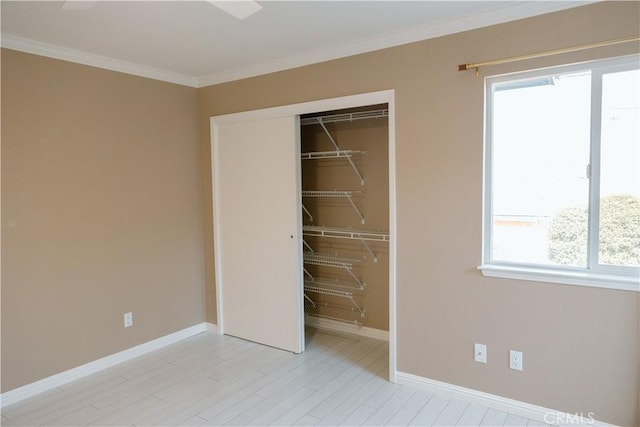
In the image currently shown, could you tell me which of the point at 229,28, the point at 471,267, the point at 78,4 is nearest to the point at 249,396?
the point at 471,267

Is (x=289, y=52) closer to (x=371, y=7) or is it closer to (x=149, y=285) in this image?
(x=371, y=7)

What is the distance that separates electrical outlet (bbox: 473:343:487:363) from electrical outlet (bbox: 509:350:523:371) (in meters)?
0.15

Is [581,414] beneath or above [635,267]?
beneath

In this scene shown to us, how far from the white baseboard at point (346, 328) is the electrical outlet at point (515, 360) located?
52.5 inches

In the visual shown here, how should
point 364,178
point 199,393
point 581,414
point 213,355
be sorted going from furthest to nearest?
1. point 364,178
2. point 213,355
3. point 199,393
4. point 581,414

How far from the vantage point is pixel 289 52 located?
3109mm

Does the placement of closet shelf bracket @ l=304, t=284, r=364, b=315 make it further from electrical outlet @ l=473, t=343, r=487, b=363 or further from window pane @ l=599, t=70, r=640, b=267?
window pane @ l=599, t=70, r=640, b=267

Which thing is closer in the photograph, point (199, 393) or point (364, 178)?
point (199, 393)

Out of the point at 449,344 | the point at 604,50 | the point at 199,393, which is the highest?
the point at 604,50

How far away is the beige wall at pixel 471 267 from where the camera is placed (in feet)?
7.11

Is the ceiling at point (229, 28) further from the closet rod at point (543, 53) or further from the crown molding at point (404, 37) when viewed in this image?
the closet rod at point (543, 53)

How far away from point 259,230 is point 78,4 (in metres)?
2.06

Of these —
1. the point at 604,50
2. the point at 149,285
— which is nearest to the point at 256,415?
the point at 149,285

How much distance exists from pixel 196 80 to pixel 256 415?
116 inches
